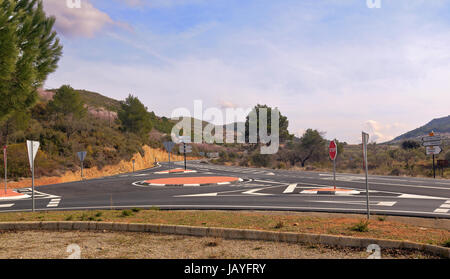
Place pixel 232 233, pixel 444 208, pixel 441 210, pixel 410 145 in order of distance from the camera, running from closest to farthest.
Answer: pixel 232 233 → pixel 441 210 → pixel 444 208 → pixel 410 145

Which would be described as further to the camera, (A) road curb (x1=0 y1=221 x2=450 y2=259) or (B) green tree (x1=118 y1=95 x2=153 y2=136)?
(B) green tree (x1=118 y1=95 x2=153 y2=136)

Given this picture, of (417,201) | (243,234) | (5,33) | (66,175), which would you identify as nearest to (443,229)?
(243,234)

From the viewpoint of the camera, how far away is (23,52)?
1488cm

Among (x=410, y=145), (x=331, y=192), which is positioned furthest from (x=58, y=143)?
(x=410, y=145)

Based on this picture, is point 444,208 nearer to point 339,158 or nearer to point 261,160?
point 339,158

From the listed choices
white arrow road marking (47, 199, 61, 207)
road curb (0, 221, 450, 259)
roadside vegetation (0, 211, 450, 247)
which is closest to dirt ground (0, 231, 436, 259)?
road curb (0, 221, 450, 259)

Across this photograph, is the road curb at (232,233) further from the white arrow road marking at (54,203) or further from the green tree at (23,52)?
the green tree at (23,52)

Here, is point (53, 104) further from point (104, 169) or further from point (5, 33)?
point (5, 33)

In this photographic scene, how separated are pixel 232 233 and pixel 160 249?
1617 millimetres

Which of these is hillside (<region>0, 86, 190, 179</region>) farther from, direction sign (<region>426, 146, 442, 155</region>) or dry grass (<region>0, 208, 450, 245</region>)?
direction sign (<region>426, 146, 442, 155</region>)

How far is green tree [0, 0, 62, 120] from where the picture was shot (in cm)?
1314

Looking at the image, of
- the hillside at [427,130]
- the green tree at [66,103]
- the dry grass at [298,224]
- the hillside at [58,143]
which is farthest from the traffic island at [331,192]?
the hillside at [427,130]

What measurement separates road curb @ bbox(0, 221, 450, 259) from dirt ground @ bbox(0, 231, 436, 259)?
0.16 m

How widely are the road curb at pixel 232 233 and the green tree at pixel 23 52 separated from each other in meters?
6.93
